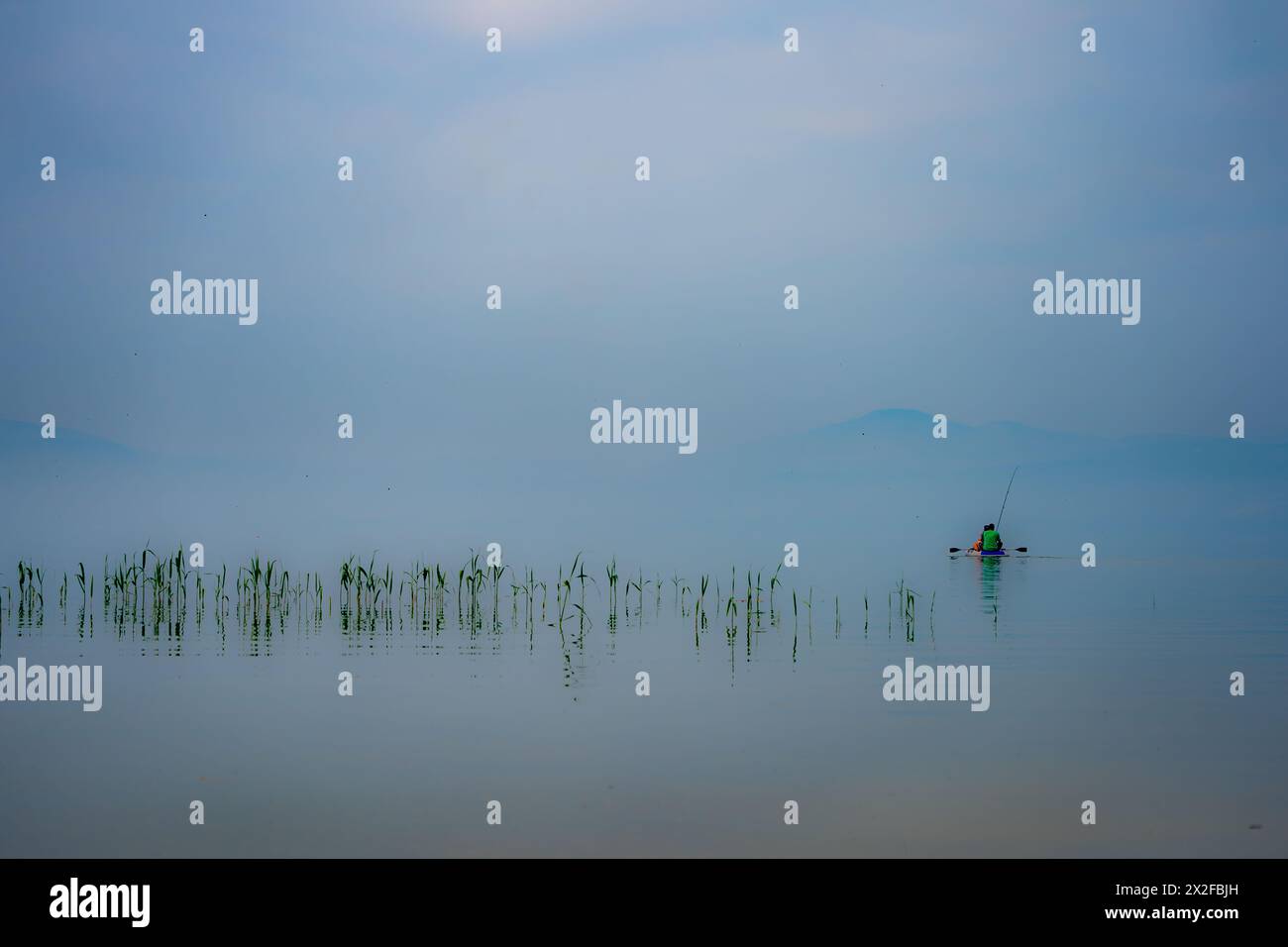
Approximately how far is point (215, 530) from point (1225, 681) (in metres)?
13.2

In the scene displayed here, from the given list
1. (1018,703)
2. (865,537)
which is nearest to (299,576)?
(1018,703)

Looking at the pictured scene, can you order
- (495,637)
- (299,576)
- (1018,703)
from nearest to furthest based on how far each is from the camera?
(1018,703), (495,637), (299,576)

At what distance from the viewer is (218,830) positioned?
652 centimetres

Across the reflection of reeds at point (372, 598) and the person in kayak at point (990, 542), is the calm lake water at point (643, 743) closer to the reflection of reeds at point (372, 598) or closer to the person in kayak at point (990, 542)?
the reflection of reeds at point (372, 598)

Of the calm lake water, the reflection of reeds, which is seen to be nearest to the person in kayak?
the reflection of reeds

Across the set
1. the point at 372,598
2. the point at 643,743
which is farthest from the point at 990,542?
the point at 643,743

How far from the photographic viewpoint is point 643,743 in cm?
796

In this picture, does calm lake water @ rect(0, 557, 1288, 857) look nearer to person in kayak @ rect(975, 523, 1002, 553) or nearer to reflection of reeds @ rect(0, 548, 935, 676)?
reflection of reeds @ rect(0, 548, 935, 676)

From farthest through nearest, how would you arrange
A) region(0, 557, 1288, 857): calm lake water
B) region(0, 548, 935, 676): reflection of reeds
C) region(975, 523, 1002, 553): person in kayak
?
1. region(975, 523, 1002, 553): person in kayak
2. region(0, 548, 935, 676): reflection of reeds
3. region(0, 557, 1288, 857): calm lake water

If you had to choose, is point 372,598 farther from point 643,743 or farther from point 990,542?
point 990,542

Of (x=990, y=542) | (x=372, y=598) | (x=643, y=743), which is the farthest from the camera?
(x=990, y=542)

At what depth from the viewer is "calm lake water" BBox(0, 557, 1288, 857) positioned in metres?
6.55
